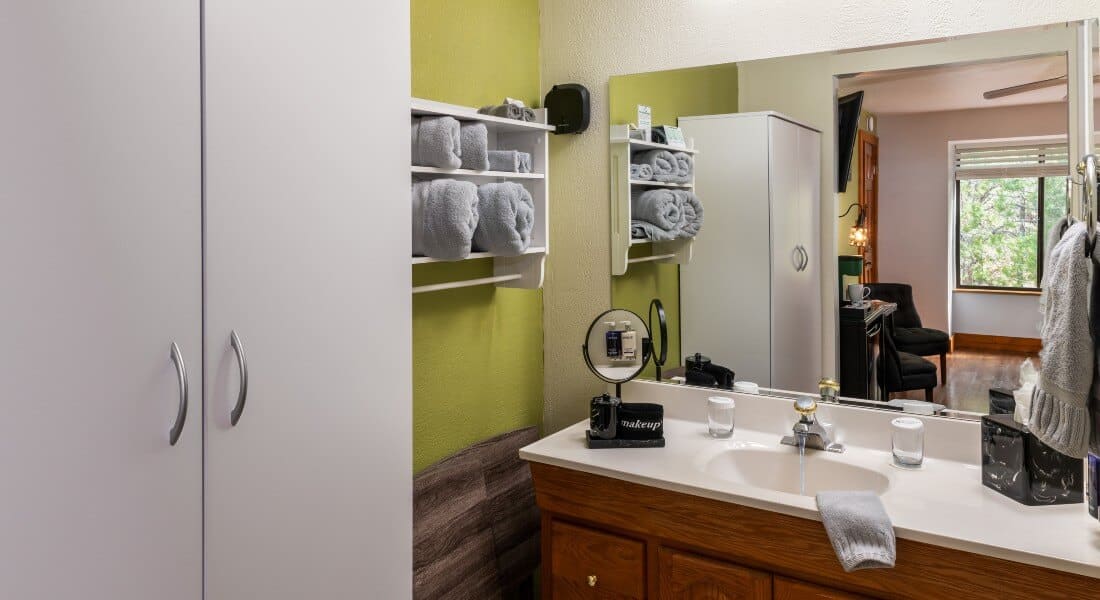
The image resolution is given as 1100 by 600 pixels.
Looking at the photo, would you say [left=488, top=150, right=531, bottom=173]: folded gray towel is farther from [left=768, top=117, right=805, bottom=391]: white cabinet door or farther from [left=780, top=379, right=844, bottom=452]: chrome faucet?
[left=780, top=379, right=844, bottom=452]: chrome faucet

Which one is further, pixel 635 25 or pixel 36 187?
pixel 635 25

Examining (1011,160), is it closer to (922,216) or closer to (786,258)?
(922,216)

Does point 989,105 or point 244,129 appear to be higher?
point 989,105

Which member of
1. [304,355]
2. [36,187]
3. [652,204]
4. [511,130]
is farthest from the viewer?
[652,204]

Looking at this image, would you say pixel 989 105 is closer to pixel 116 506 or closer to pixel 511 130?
pixel 511 130

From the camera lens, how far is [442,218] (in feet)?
6.06

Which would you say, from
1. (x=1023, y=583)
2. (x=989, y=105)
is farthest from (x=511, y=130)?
(x=1023, y=583)

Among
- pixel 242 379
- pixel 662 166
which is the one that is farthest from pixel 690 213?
pixel 242 379

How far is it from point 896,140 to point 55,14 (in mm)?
1951

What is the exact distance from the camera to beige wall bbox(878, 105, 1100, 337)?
2014 millimetres

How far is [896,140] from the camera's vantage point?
208cm

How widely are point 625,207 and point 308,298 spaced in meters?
1.34

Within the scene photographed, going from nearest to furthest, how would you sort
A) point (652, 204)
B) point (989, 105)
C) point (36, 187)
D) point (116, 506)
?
point (36, 187) < point (116, 506) < point (989, 105) < point (652, 204)

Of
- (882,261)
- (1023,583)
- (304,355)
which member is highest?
(882,261)
